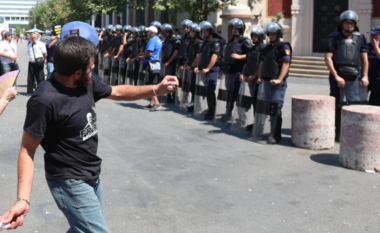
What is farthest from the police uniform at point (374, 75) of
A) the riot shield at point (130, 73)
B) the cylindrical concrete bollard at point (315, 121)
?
the riot shield at point (130, 73)

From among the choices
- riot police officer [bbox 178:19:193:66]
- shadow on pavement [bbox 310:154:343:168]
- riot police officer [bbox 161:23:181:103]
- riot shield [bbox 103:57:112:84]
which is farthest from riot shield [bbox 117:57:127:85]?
shadow on pavement [bbox 310:154:343:168]

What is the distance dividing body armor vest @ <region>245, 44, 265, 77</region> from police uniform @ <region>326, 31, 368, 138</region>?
1265 millimetres

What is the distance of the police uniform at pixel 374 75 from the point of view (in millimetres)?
8805

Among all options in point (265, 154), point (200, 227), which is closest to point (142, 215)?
point (200, 227)

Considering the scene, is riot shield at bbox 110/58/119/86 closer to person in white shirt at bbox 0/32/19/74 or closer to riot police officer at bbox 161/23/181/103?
person in white shirt at bbox 0/32/19/74

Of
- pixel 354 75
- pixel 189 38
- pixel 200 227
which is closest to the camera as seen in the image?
pixel 200 227

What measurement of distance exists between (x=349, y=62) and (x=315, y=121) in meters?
1.15

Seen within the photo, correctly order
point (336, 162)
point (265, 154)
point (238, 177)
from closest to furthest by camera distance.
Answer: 1. point (238, 177)
2. point (336, 162)
3. point (265, 154)

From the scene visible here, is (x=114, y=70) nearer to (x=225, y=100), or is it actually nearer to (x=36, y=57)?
(x=36, y=57)

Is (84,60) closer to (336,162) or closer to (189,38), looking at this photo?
(336,162)

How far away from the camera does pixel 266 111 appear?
8.63 metres

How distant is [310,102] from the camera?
802 cm

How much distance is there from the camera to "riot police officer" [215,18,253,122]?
9.96 m

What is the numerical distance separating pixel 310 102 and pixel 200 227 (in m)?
3.71
